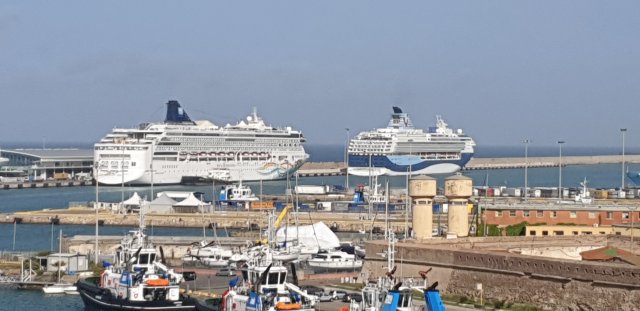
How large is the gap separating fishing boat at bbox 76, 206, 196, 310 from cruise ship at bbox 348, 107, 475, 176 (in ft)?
344

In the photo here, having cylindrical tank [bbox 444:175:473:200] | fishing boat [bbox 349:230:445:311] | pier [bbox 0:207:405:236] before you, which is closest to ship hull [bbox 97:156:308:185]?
pier [bbox 0:207:405:236]

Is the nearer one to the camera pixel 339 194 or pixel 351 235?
pixel 351 235

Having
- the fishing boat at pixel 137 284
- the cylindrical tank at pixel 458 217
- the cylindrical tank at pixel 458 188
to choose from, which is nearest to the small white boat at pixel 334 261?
the cylindrical tank at pixel 458 217

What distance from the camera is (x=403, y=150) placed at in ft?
495

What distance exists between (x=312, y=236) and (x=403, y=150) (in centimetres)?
9581

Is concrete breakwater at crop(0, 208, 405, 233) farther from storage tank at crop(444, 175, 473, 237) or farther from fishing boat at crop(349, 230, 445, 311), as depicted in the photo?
fishing boat at crop(349, 230, 445, 311)

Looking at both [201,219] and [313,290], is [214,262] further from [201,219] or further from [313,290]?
[201,219]

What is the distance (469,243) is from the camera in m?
38.7

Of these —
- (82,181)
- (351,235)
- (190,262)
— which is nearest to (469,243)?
(190,262)

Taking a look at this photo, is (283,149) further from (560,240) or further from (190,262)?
(560,240)

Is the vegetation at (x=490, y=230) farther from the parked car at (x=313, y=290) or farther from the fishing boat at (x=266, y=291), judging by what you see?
the fishing boat at (x=266, y=291)

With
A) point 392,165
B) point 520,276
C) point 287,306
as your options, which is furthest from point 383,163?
point 287,306

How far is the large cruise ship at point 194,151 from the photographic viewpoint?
122812mm

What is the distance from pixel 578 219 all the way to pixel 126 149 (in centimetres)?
8075
